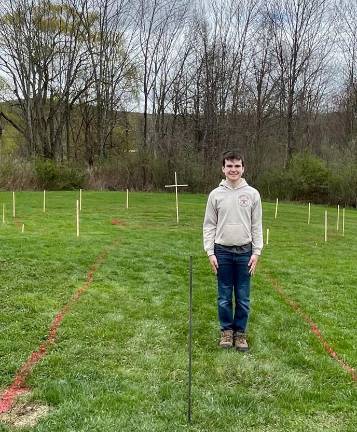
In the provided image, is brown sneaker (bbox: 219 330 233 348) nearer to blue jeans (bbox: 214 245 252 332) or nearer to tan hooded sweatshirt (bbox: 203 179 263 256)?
blue jeans (bbox: 214 245 252 332)

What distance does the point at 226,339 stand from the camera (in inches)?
195

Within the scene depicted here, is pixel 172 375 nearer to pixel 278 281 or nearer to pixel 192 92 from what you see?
pixel 278 281

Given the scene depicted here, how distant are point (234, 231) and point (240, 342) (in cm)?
117

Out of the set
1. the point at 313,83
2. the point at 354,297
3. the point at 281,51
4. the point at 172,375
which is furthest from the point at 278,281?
the point at 313,83

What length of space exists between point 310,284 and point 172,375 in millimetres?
4396

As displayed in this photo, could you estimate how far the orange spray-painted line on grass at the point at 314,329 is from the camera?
4673 millimetres

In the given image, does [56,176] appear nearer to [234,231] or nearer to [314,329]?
[314,329]

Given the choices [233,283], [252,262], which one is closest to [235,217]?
[252,262]

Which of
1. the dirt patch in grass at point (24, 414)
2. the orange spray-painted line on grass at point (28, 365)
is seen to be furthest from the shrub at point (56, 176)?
the dirt patch in grass at point (24, 414)

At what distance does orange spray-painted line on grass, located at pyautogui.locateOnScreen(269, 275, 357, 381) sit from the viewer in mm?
4673

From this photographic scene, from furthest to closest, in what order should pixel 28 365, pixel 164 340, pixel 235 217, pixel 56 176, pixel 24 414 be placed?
pixel 56 176 < pixel 164 340 < pixel 235 217 < pixel 28 365 < pixel 24 414

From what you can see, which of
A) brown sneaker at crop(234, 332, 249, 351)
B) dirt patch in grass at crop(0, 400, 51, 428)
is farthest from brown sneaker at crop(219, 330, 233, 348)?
dirt patch in grass at crop(0, 400, 51, 428)

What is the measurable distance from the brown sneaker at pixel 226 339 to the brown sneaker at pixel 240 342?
56 mm

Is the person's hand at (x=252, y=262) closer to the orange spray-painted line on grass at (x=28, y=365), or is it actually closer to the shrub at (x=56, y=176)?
the orange spray-painted line on grass at (x=28, y=365)
